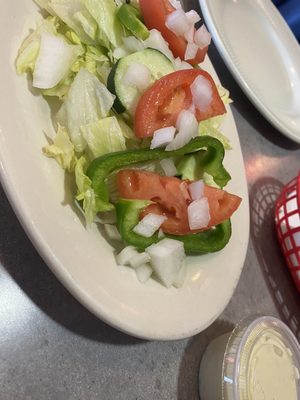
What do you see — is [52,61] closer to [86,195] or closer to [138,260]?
[86,195]

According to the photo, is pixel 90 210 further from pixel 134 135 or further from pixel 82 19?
pixel 82 19

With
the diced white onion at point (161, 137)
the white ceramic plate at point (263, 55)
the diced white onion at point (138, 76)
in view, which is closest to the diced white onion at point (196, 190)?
the diced white onion at point (161, 137)

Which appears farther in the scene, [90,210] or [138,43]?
[138,43]

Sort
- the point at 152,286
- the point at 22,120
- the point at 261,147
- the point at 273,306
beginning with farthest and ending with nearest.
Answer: the point at 261,147, the point at 273,306, the point at 152,286, the point at 22,120

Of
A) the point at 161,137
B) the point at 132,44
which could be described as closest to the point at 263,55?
the point at 132,44

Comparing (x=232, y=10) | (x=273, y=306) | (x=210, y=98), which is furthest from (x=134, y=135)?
(x=232, y=10)
